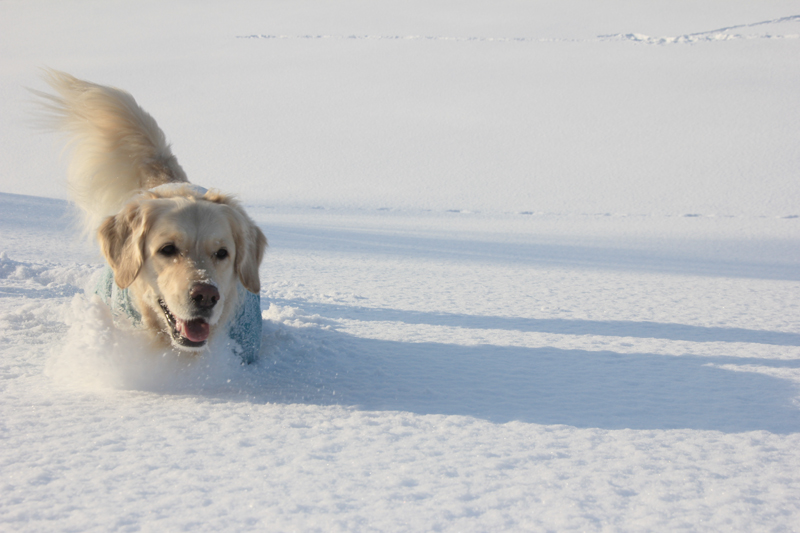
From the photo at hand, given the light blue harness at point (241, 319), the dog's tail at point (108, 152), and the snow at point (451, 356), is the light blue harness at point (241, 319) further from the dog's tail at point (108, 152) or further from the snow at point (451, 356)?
the dog's tail at point (108, 152)

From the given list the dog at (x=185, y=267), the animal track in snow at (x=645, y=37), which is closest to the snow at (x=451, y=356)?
the dog at (x=185, y=267)

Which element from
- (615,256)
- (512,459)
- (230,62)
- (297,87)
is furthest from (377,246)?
(230,62)

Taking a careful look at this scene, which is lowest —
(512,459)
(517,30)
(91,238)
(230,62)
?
(512,459)

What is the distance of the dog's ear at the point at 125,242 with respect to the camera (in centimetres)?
226

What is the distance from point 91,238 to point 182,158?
1087 centimetres

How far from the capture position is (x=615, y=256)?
5.88m

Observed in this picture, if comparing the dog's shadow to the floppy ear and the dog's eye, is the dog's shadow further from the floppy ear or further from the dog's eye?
the dog's eye

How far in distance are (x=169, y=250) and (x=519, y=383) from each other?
1393mm

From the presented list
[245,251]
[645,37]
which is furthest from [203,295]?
[645,37]

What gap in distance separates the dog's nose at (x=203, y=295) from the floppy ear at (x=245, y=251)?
35 cm

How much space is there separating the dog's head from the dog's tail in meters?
0.99

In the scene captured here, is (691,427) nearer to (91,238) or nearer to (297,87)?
(91,238)

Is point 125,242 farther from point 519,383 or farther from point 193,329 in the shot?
point 519,383

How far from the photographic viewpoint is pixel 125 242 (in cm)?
230
